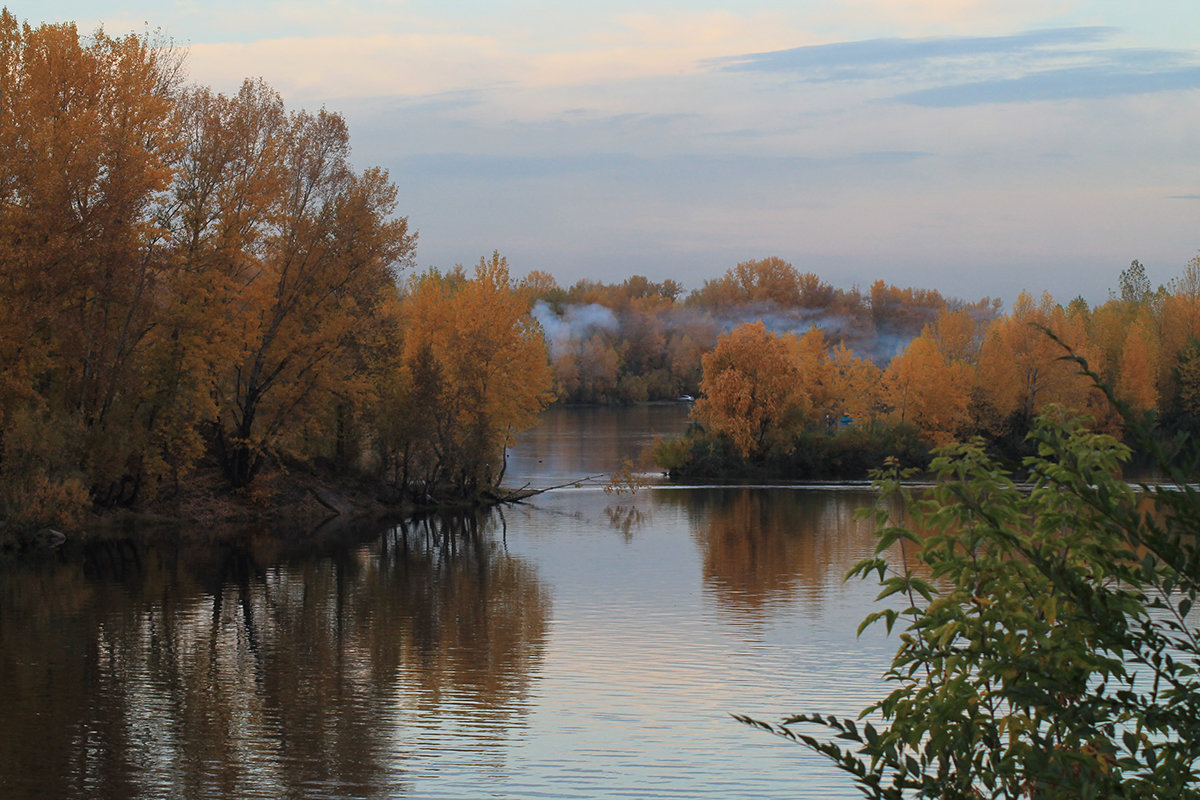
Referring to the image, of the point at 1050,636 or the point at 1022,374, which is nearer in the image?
the point at 1050,636

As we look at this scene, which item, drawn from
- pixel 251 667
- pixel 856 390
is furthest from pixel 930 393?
pixel 251 667

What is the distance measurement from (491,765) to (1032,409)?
5102 cm

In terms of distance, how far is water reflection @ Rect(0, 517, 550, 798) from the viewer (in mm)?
12641

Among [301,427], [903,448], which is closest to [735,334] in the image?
[903,448]

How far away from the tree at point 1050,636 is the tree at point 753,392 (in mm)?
43056

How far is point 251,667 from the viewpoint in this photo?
57.6 ft

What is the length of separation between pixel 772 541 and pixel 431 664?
15727 mm

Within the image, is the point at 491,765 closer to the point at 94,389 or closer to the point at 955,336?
the point at 94,389

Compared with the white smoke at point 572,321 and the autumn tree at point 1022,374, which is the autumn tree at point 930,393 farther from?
the white smoke at point 572,321

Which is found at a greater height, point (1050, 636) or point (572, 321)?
point (572, 321)

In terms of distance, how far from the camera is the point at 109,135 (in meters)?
29.7

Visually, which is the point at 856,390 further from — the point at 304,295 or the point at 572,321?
the point at 572,321

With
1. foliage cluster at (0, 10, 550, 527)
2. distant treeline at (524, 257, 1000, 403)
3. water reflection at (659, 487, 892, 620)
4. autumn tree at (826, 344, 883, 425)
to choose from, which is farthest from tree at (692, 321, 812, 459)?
distant treeline at (524, 257, 1000, 403)

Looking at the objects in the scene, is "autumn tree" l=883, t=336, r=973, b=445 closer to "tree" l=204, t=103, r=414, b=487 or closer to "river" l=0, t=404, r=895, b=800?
"river" l=0, t=404, r=895, b=800
